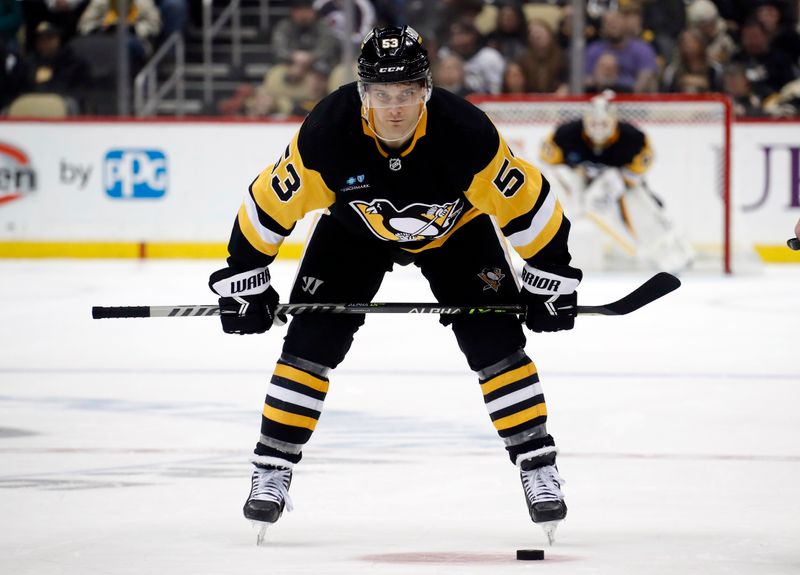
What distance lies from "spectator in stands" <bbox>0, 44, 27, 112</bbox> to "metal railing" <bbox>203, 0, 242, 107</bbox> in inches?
51.3

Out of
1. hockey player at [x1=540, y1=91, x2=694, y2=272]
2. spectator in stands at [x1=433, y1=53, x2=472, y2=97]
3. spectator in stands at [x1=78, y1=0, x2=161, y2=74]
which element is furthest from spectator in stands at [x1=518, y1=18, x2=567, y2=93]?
spectator in stands at [x1=78, y1=0, x2=161, y2=74]

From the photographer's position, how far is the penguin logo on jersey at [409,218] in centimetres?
289

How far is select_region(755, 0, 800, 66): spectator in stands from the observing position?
1020 centimetres

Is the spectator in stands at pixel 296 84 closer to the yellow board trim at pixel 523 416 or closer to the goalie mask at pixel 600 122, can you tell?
the goalie mask at pixel 600 122

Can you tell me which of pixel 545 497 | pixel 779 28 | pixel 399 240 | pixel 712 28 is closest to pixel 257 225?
pixel 399 240

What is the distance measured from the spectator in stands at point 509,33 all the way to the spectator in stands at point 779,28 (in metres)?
1.59

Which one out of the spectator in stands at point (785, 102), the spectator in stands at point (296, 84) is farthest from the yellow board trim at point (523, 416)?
the spectator in stands at point (296, 84)

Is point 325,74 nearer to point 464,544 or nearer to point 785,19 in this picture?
point 785,19

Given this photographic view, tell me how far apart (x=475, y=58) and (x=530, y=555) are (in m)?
7.95

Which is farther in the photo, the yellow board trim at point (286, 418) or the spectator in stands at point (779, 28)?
the spectator in stands at point (779, 28)

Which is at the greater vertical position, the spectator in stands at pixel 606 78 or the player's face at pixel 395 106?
the player's face at pixel 395 106

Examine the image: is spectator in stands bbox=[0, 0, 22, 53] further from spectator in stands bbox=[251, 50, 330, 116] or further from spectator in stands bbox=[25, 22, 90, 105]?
spectator in stands bbox=[251, 50, 330, 116]

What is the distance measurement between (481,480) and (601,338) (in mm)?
2841

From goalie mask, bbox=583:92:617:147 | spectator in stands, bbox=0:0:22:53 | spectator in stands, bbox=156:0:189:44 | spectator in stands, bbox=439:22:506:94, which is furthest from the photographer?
spectator in stands, bbox=156:0:189:44
